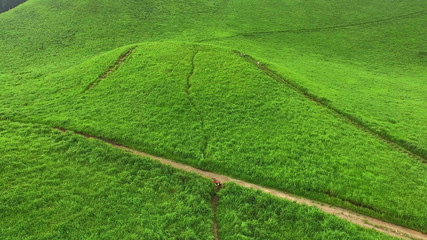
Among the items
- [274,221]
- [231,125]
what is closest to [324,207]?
[274,221]

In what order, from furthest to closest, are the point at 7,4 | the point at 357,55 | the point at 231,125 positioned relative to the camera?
the point at 7,4 → the point at 357,55 → the point at 231,125

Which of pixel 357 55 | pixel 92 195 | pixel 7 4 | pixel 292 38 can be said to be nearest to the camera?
pixel 92 195

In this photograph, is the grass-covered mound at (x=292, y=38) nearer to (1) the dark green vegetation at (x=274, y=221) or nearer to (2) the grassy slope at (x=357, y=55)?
(2) the grassy slope at (x=357, y=55)

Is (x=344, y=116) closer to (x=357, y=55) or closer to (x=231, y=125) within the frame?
(x=231, y=125)

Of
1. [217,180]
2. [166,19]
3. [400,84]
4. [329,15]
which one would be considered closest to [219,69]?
[217,180]

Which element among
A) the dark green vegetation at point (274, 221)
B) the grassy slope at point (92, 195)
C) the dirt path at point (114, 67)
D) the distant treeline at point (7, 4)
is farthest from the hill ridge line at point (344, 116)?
the distant treeline at point (7, 4)

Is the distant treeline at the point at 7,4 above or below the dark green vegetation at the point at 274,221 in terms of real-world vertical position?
above
